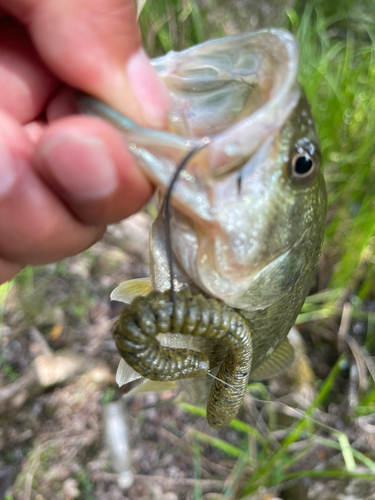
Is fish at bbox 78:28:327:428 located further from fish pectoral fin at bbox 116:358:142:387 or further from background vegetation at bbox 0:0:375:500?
background vegetation at bbox 0:0:375:500

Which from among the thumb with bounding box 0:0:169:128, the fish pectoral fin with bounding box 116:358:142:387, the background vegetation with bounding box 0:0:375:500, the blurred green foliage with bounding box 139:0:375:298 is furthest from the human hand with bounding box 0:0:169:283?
the blurred green foliage with bounding box 139:0:375:298

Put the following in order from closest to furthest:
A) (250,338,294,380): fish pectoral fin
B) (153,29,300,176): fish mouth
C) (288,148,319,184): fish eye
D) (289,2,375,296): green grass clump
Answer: (153,29,300,176): fish mouth < (288,148,319,184): fish eye < (250,338,294,380): fish pectoral fin < (289,2,375,296): green grass clump

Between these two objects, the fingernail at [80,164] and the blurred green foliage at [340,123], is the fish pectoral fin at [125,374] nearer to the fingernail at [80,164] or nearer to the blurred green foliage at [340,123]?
the fingernail at [80,164]

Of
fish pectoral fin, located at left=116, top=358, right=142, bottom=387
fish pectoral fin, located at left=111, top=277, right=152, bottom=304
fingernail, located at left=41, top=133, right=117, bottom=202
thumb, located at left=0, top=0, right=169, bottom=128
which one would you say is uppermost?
→ thumb, located at left=0, top=0, right=169, bottom=128

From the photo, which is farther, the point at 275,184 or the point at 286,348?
the point at 286,348

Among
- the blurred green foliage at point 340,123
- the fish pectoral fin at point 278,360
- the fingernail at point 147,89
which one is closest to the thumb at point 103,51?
the fingernail at point 147,89

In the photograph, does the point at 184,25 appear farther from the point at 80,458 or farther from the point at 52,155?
the point at 80,458

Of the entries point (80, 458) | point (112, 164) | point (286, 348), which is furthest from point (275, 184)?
point (80, 458)
